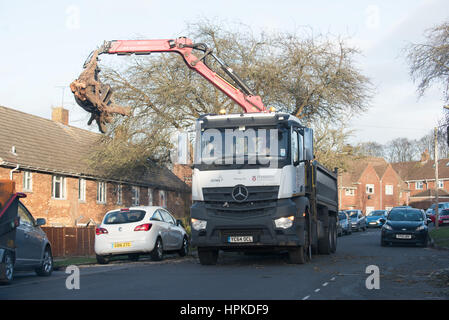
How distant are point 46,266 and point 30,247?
1125 mm

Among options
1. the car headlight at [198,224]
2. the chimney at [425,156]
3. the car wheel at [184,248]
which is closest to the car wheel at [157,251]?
the car wheel at [184,248]

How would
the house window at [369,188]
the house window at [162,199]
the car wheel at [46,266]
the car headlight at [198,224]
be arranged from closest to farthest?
1. the car wheel at [46,266]
2. the car headlight at [198,224]
3. the house window at [162,199]
4. the house window at [369,188]

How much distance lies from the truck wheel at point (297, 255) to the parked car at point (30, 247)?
5.97 meters

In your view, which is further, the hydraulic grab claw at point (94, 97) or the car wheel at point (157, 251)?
the car wheel at point (157, 251)

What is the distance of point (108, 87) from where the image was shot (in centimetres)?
1514

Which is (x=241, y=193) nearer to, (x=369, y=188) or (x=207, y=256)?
(x=207, y=256)

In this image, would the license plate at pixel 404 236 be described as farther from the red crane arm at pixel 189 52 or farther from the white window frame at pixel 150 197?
the white window frame at pixel 150 197

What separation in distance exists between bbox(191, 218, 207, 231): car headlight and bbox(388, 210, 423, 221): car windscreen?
598 inches

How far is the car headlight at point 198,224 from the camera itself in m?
14.5

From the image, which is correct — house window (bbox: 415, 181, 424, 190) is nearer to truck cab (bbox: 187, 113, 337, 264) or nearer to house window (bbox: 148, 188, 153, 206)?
house window (bbox: 148, 188, 153, 206)

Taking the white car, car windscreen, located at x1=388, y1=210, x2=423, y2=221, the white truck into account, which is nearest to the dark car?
car windscreen, located at x1=388, y1=210, x2=423, y2=221
